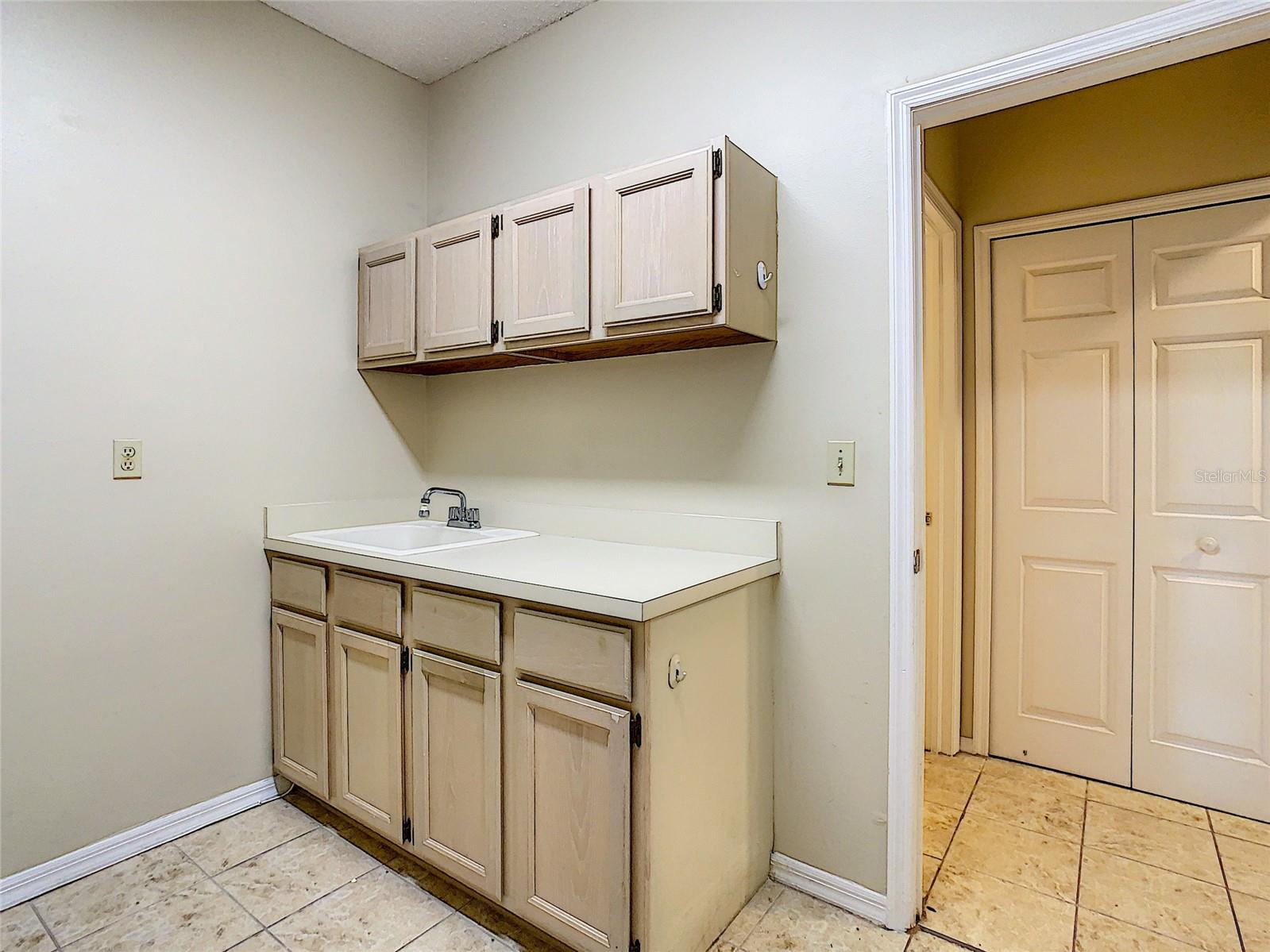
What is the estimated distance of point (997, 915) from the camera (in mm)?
1761

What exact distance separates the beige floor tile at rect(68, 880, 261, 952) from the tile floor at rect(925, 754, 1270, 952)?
5.40 feet

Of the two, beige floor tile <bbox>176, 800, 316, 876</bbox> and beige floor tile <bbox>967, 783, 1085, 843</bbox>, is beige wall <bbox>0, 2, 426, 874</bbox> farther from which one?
beige floor tile <bbox>967, 783, 1085, 843</bbox>

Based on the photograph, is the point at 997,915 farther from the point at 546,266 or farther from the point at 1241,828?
the point at 546,266

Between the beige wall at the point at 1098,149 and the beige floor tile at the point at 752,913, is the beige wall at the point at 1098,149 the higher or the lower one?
the higher one

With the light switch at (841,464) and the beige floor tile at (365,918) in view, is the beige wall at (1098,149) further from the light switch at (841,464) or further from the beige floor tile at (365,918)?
the beige floor tile at (365,918)

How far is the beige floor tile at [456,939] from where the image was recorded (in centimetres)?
165

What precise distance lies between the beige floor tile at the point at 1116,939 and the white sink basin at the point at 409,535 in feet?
5.94

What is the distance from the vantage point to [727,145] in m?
1.67

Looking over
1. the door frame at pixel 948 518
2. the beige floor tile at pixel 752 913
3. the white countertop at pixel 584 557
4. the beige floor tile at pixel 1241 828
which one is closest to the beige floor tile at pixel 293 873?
the white countertop at pixel 584 557

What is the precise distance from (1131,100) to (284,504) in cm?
312

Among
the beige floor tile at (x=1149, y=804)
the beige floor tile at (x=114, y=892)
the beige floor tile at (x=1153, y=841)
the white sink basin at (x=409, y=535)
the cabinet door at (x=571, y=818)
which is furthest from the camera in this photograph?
the white sink basin at (x=409, y=535)

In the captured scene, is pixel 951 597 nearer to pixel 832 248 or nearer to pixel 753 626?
pixel 753 626

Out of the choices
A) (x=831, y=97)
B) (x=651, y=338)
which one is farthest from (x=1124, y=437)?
(x=651, y=338)

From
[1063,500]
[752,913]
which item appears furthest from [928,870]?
[1063,500]
